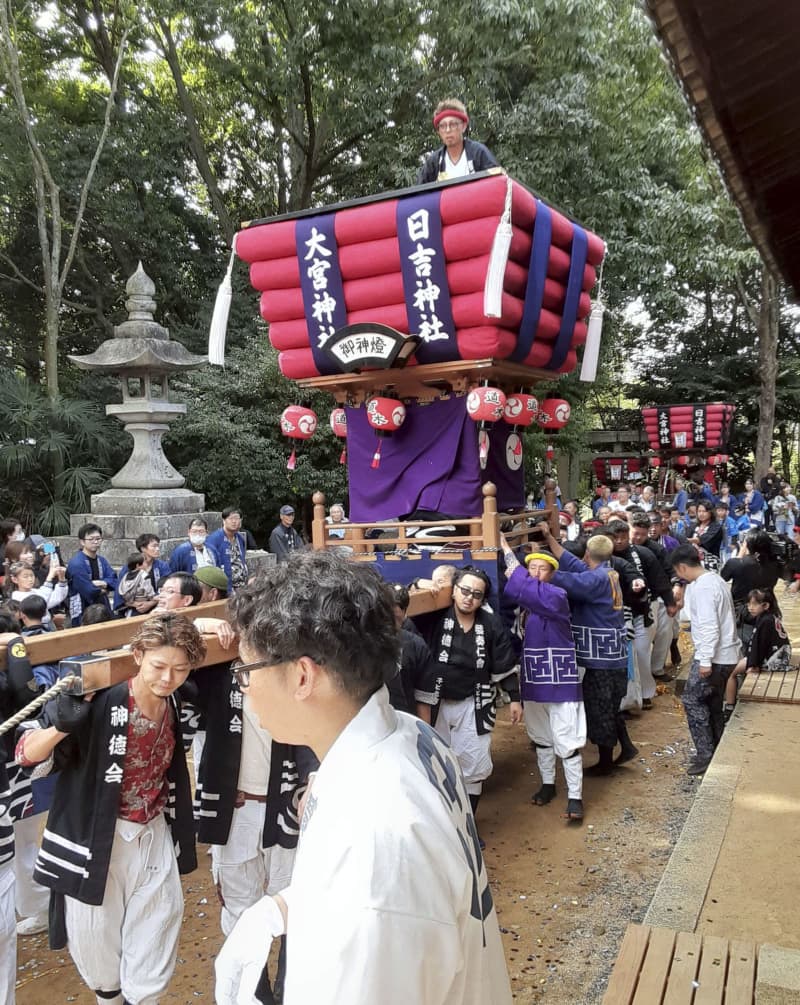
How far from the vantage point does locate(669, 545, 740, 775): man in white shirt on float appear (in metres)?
5.22

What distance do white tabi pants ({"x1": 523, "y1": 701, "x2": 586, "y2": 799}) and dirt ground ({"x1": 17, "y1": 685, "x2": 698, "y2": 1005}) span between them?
0.71 ft

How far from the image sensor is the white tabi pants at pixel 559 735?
15.6ft

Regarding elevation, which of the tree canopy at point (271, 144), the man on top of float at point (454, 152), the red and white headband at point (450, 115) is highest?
the tree canopy at point (271, 144)

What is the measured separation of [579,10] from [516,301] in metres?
8.79

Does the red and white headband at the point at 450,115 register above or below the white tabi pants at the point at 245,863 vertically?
above

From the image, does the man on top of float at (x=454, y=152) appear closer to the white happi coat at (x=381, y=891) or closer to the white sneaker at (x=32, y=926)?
the white sneaker at (x=32, y=926)

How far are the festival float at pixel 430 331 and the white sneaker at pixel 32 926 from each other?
312cm

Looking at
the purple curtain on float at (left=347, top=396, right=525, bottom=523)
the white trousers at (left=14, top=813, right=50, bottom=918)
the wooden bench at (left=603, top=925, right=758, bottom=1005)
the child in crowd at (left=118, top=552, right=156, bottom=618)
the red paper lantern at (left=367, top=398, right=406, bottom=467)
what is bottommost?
the white trousers at (left=14, top=813, right=50, bottom=918)

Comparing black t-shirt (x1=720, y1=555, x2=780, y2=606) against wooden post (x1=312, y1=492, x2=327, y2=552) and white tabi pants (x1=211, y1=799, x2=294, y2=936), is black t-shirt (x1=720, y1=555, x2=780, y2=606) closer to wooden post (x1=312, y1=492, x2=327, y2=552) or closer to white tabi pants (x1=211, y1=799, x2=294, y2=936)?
wooden post (x1=312, y1=492, x2=327, y2=552)

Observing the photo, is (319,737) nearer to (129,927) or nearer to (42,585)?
(129,927)

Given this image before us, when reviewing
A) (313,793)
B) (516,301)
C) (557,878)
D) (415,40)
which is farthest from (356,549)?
(415,40)

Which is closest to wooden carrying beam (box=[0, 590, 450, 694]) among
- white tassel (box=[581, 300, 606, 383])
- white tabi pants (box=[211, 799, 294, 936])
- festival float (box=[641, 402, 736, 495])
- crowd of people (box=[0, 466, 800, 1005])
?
crowd of people (box=[0, 466, 800, 1005])

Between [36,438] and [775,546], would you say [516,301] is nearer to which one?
[775,546]

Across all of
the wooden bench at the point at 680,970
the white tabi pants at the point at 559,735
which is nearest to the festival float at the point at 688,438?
the white tabi pants at the point at 559,735
